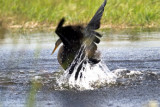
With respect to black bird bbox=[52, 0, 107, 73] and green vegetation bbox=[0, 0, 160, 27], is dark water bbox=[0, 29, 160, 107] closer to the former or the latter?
black bird bbox=[52, 0, 107, 73]

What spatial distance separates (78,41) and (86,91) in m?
0.73

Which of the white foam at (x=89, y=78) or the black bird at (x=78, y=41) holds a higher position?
the black bird at (x=78, y=41)

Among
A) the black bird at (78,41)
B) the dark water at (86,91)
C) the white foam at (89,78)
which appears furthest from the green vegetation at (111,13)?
the black bird at (78,41)

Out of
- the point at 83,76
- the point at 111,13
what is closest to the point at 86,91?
the point at 83,76

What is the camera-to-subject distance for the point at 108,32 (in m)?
13.1

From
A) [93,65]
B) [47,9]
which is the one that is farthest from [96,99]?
[47,9]

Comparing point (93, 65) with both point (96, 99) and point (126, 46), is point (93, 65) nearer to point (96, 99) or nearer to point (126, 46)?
point (96, 99)

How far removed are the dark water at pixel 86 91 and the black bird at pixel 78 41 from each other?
445 mm

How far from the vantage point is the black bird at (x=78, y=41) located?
5.91 metres

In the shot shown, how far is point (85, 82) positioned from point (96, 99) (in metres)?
1.14

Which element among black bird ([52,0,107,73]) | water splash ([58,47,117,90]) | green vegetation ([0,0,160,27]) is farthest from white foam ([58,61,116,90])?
green vegetation ([0,0,160,27])

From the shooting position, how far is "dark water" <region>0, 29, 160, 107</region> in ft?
16.9

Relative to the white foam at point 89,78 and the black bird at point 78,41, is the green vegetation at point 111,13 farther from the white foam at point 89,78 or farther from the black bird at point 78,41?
the black bird at point 78,41

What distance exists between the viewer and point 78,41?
6.23 metres
